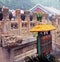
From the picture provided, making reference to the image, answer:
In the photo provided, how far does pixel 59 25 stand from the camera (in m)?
10.8

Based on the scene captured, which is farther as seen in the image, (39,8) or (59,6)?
(59,6)

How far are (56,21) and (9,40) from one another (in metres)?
7.54

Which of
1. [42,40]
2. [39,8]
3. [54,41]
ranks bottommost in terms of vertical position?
[54,41]

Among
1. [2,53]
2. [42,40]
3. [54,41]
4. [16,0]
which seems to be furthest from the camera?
[16,0]

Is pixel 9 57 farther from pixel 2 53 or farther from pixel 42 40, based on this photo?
pixel 42 40

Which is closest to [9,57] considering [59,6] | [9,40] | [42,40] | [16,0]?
[9,40]

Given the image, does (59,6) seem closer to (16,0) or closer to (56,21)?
(16,0)

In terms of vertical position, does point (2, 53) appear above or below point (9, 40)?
below

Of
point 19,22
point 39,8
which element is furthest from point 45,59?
point 39,8

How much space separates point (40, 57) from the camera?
149 inches

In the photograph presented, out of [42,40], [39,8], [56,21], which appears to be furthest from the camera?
[39,8]

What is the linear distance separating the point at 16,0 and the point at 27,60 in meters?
22.5

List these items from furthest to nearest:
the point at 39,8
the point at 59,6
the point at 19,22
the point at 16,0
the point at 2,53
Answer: the point at 59,6, the point at 16,0, the point at 39,8, the point at 19,22, the point at 2,53

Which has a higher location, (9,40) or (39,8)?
(39,8)
